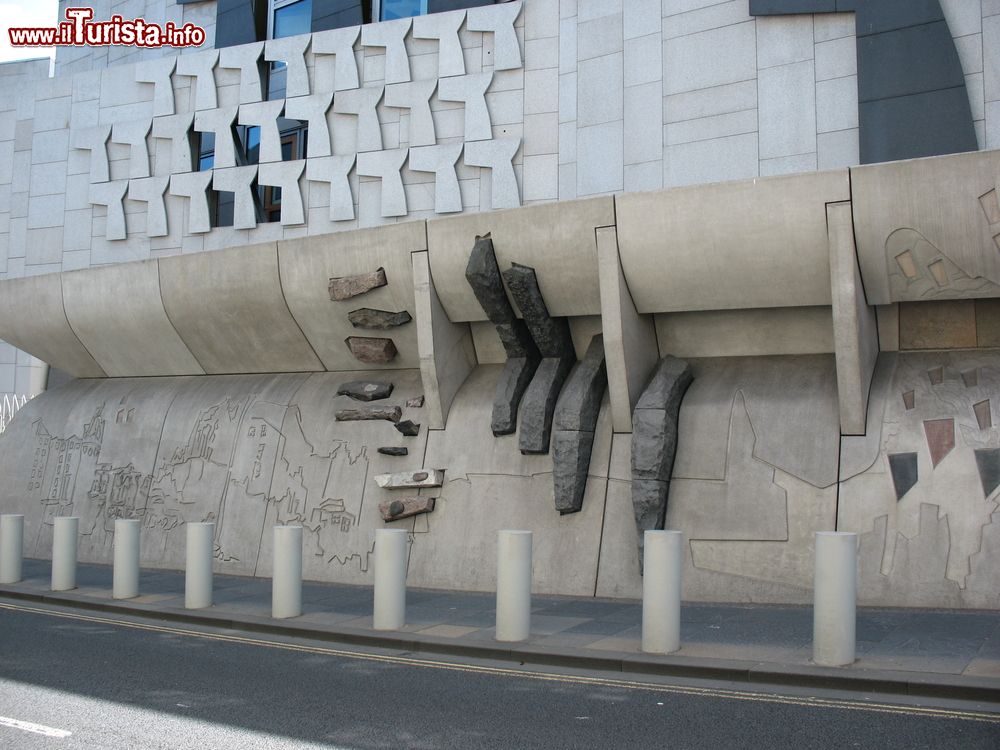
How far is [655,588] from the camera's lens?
25.5ft

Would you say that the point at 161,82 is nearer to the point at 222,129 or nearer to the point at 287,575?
the point at 222,129

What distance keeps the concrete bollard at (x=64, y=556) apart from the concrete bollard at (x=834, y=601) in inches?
356

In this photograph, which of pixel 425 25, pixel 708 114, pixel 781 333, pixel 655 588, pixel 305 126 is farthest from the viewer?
pixel 305 126

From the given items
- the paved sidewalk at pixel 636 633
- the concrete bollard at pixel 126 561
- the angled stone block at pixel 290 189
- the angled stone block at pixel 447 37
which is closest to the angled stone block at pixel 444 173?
the angled stone block at pixel 447 37

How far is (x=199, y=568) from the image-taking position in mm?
10719

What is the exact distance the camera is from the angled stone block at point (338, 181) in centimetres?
1862

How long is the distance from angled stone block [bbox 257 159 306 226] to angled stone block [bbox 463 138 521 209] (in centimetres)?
400

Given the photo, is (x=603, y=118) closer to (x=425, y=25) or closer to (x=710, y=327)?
(x=425, y=25)

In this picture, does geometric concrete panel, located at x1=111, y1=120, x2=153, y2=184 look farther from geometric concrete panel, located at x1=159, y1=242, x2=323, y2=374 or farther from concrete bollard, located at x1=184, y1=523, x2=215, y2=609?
concrete bollard, located at x1=184, y1=523, x2=215, y2=609

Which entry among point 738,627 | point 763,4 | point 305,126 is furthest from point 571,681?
point 305,126

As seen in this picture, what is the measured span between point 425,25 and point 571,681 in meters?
14.2

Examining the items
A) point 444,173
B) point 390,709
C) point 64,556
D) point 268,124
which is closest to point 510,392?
point 64,556

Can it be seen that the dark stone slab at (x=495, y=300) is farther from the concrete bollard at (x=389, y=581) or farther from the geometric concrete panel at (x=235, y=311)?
the concrete bollard at (x=389, y=581)

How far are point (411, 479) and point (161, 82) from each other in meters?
13.2
